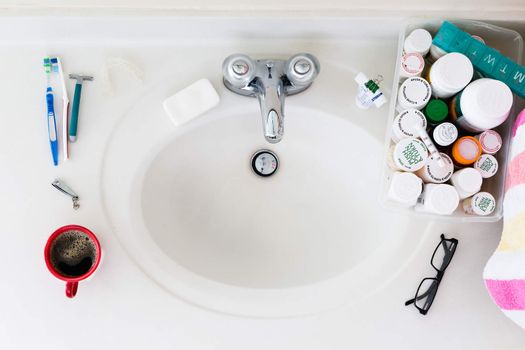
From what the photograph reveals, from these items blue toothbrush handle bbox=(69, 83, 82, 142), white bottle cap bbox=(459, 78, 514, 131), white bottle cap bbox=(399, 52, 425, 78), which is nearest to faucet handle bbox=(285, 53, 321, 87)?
white bottle cap bbox=(399, 52, 425, 78)

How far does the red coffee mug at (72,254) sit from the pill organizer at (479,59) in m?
0.49

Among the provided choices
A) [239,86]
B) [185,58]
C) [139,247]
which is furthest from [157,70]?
[139,247]

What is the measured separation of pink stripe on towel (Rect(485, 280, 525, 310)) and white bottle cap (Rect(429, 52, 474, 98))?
305 mm

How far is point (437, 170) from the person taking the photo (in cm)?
73

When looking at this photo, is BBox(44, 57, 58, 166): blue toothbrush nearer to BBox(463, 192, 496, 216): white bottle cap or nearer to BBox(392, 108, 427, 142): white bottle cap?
BBox(392, 108, 427, 142): white bottle cap

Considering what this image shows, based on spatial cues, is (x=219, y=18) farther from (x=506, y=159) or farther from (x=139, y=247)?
(x=506, y=159)

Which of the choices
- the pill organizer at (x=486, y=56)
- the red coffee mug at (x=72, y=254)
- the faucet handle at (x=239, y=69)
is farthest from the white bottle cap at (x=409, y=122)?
the red coffee mug at (x=72, y=254)

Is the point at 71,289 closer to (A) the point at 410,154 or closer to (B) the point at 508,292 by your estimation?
(A) the point at 410,154

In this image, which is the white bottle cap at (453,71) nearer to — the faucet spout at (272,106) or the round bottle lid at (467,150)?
the round bottle lid at (467,150)

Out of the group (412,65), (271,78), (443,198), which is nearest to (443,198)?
(443,198)

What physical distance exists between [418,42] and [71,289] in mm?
677

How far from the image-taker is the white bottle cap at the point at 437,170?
0.73 metres

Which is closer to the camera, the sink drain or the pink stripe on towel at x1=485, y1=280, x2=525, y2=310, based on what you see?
the pink stripe on towel at x1=485, y1=280, x2=525, y2=310

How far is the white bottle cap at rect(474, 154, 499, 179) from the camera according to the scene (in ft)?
2.41
